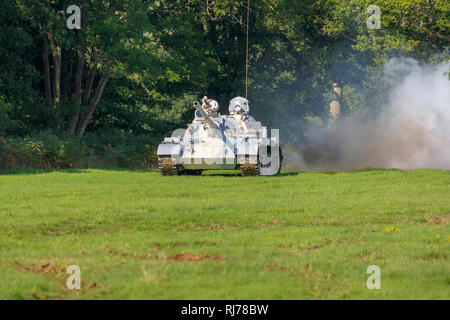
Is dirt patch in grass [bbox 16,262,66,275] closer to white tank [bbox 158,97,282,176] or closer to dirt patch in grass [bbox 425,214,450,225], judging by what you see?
dirt patch in grass [bbox 425,214,450,225]

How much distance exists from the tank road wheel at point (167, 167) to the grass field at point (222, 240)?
15.6 ft

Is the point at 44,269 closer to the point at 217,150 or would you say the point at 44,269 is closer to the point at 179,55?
the point at 217,150

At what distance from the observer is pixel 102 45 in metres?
33.3

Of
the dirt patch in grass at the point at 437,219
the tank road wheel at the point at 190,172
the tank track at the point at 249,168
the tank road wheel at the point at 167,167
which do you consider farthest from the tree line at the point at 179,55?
the dirt patch in grass at the point at 437,219

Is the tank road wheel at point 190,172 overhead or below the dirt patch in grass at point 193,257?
overhead

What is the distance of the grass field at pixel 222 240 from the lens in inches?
334

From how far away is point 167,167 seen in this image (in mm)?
26141

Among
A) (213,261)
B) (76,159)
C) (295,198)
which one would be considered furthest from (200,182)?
(213,261)

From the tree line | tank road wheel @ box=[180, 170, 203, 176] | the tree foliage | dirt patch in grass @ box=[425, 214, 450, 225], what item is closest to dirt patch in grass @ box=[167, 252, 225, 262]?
dirt patch in grass @ box=[425, 214, 450, 225]

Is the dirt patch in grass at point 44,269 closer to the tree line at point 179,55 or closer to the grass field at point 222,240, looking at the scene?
the grass field at point 222,240

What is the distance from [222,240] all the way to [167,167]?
14.6 m

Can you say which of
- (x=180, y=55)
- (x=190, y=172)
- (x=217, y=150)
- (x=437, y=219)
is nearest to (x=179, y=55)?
(x=180, y=55)
